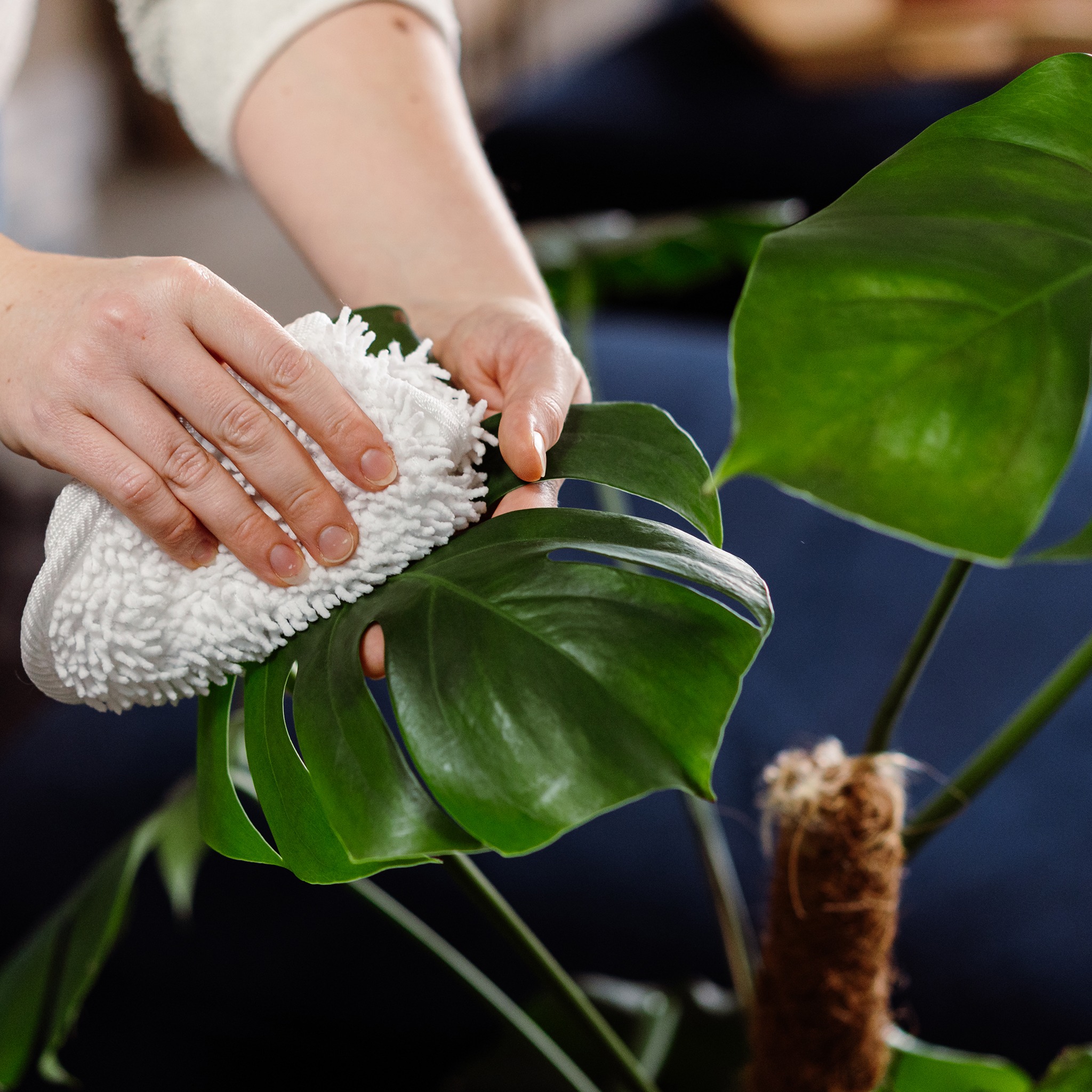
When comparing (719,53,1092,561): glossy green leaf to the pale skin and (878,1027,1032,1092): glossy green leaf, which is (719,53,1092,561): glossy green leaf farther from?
(878,1027,1032,1092): glossy green leaf

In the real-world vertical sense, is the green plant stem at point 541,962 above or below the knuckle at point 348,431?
below

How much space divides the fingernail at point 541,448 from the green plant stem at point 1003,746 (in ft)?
0.60

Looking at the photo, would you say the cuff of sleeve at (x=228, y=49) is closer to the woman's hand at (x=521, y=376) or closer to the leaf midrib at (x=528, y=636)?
the woman's hand at (x=521, y=376)

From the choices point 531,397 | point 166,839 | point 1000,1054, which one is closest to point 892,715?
point 531,397

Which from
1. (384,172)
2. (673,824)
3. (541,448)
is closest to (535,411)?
(541,448)

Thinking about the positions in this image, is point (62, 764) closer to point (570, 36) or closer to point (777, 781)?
point (777, 781)

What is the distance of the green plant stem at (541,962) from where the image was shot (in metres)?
0.33

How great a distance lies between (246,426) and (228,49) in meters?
0.32

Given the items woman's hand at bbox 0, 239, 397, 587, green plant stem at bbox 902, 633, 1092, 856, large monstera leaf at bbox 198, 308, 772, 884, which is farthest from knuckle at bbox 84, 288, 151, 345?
green plant stem at bbox 902, 633, 1092, 856

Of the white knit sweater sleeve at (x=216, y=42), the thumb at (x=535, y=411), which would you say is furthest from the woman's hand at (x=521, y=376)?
the white knit sweater sleeve at (x=216, y=42)

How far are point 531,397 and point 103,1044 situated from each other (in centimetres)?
67

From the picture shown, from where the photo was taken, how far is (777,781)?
1.23 ft

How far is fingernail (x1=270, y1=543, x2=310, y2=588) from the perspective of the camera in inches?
12.0

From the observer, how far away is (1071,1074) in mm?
377
